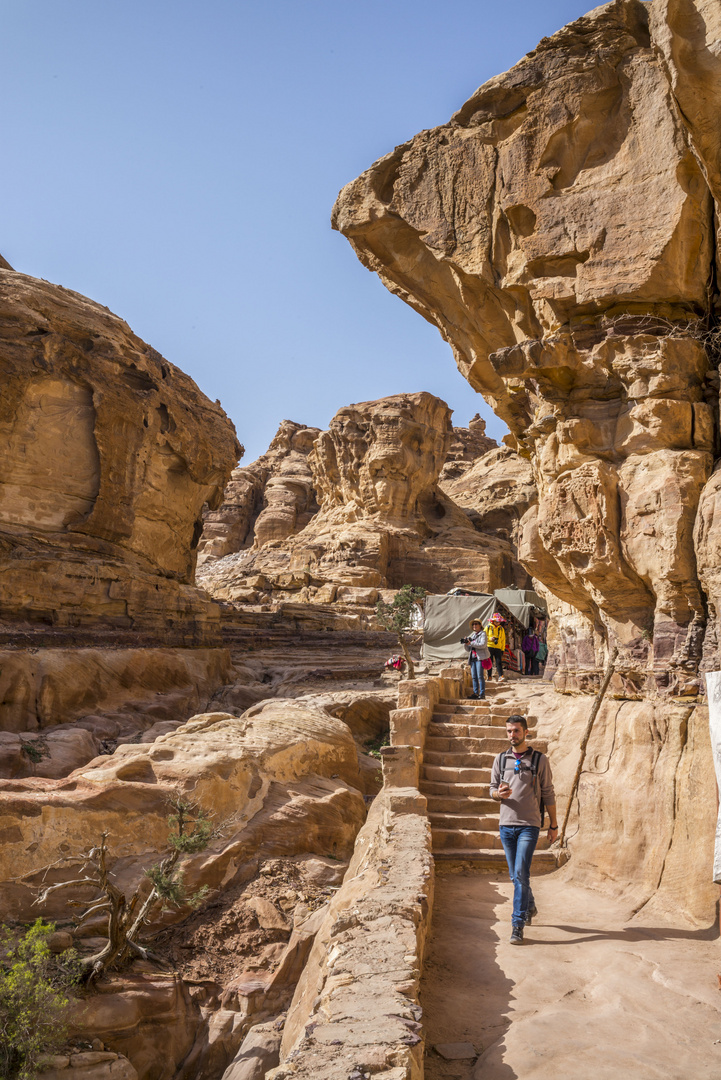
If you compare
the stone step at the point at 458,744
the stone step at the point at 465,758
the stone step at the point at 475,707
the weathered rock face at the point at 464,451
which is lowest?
the stone step at the point at 465,758

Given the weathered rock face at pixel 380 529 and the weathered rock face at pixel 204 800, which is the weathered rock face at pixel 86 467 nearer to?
the weathered rock face at pixel 204 800

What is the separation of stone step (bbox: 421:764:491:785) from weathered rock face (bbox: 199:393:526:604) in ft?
78.9

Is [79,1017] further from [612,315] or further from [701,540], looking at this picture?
[612,315]

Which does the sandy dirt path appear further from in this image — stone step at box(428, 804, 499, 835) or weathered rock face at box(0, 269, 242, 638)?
weathered rock face at box(0, 269, 242, 638)

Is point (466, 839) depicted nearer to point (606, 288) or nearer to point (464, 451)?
point (606, 288)

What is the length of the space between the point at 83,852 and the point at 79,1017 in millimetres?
2082

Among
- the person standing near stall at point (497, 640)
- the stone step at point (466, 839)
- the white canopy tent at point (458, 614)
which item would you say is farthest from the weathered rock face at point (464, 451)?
the stone step at point (466, 839)

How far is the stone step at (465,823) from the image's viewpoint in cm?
745

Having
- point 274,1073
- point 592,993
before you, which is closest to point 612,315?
point 592,993

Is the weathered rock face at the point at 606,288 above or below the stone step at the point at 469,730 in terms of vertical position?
above

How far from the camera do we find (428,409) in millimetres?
41188

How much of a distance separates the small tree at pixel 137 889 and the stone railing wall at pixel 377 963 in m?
2.00

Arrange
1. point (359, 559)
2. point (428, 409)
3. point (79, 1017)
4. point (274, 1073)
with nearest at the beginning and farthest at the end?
point (274, 1073) < point (79, 1017) < point (359, 559) < point (428, 409)

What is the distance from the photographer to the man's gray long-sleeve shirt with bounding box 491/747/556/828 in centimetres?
505
